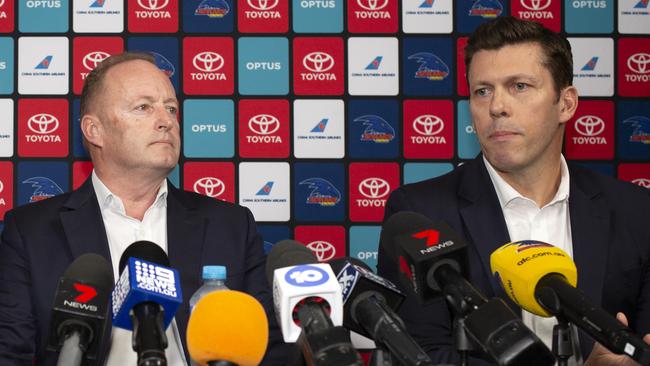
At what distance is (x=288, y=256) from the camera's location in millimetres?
1320

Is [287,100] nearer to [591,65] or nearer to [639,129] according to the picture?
[591,65]

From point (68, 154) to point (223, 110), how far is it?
0.58m

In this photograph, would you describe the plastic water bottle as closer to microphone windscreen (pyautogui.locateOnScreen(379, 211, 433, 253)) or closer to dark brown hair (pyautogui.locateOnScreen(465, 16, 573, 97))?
microphone windscreen (pyautogui.locateOnScreen(379, 211, 433, 253))

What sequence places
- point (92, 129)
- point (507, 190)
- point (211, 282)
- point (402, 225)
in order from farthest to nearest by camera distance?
point (92, 129) < point (507, 190) < point (211, 282) < point (402, 225)

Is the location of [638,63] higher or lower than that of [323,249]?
higher

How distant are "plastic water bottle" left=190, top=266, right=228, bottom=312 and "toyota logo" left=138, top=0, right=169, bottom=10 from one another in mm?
1245

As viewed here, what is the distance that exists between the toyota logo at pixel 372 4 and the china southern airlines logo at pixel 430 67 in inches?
8.7

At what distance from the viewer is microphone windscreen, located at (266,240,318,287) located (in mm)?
1291

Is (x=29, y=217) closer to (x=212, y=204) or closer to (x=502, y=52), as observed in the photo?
(x=212, y=204)

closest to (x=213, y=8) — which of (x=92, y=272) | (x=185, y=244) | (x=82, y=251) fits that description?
(x=185, y=244)

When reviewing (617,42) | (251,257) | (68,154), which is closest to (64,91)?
(68,154)

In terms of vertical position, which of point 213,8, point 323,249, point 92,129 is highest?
point 213,8

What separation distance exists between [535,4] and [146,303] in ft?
8.09

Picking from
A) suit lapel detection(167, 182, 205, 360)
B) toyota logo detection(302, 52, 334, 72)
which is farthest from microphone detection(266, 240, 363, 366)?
toyota logo detection(302, 52, 334, 72)
